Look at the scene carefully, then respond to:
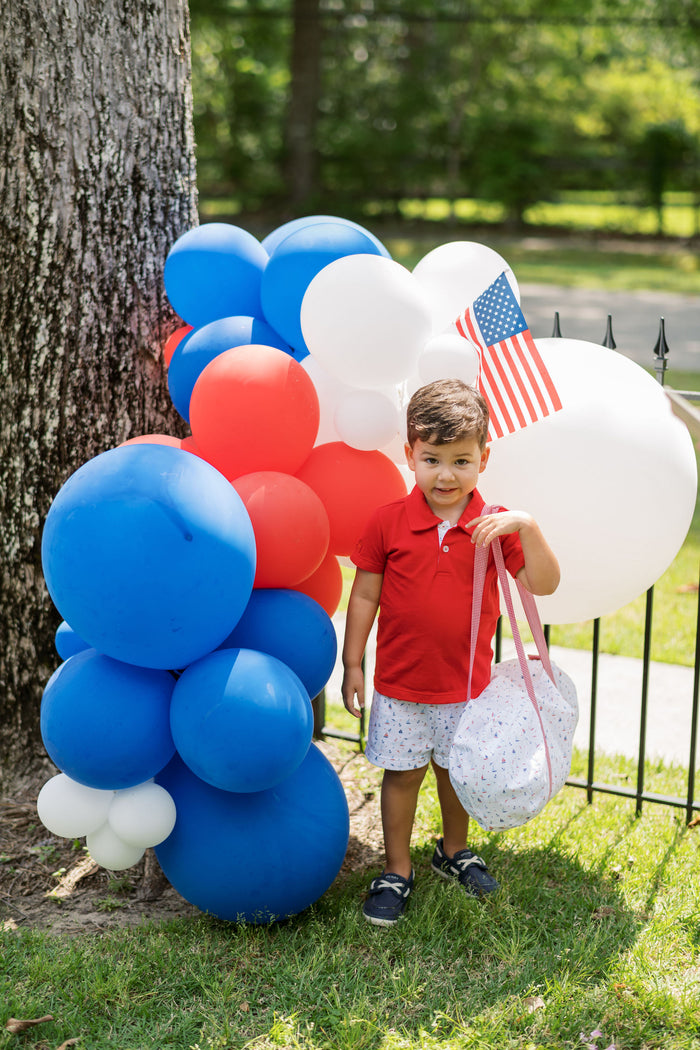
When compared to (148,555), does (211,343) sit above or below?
above

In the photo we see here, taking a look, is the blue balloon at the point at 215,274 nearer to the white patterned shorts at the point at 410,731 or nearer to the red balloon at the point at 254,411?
the red balloon at the point at 254,411

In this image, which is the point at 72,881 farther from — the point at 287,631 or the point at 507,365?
the point at 507,365

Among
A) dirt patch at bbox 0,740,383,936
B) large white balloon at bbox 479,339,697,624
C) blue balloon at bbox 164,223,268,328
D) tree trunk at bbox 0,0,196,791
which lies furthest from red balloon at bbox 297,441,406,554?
dirt patch at bbox 0,740,383,936

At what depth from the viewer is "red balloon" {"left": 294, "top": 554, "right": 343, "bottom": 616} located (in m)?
2.82

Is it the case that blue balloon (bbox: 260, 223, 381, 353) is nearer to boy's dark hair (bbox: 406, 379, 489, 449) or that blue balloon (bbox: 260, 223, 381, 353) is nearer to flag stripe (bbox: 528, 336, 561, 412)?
boy's dark hair (bbox: 406, 379, 489, 449)

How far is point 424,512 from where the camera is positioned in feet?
8.94

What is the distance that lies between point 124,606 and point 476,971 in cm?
135

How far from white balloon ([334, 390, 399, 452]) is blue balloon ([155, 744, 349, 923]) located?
0.88 meters

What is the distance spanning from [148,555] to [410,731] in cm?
101

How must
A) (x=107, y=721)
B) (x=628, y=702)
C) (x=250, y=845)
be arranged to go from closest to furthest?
(x=107, y=721)
(x=250, y=845)
(x=628, y=702)

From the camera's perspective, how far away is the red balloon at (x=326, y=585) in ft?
9.27

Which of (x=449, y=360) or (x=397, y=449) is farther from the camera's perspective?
(x=397, y=449)

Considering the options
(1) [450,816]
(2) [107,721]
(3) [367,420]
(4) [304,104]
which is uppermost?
(4) [304,104]

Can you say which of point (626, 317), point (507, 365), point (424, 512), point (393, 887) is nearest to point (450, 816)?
point (393, 887)
